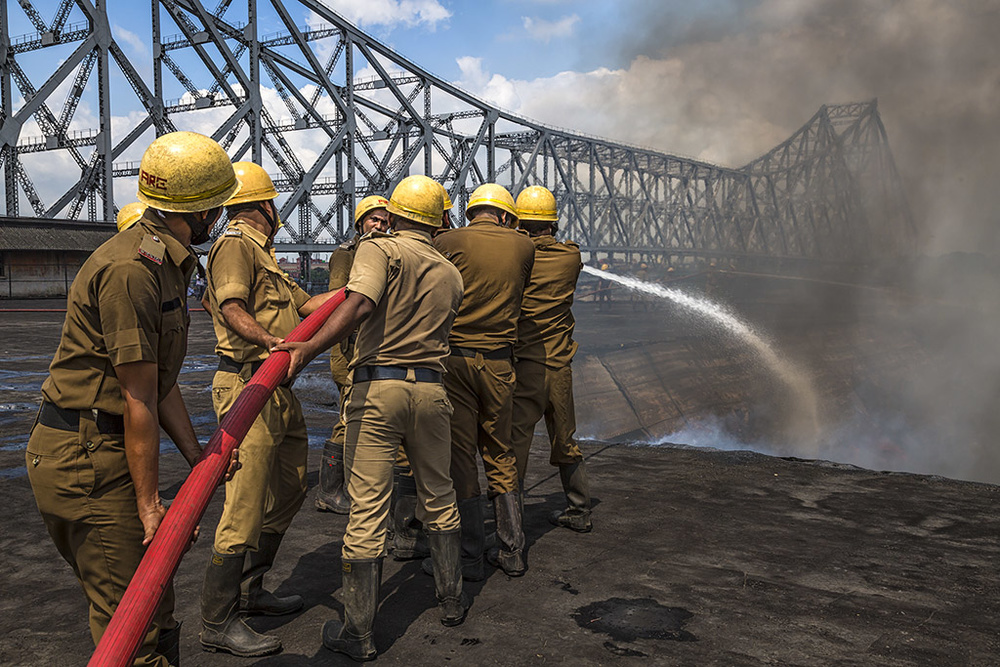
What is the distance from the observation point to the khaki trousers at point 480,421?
3.79m

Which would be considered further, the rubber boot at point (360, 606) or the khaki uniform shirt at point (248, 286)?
the khaki uniform shirt at point (248, 286)

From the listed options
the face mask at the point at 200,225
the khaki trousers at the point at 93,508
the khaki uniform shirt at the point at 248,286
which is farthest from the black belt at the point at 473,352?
the khaki trousers at the point at 93,508

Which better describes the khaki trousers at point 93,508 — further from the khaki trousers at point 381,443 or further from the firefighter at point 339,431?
the firefighter at point 339,431

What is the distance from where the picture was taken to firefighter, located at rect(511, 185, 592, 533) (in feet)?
14.8

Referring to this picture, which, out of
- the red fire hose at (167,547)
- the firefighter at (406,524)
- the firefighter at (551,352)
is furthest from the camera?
the firefighter at (551,352)

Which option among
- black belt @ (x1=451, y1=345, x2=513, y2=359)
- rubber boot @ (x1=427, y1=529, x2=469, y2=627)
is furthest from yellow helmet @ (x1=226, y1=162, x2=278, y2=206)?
rubber boot @ (x1=427, y1=529, x2=469, y2=627)

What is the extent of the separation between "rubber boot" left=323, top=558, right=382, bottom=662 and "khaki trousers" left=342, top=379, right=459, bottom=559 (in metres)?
0.05

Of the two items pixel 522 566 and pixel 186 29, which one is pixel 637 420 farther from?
pixel 186 29

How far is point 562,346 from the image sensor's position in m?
4.65

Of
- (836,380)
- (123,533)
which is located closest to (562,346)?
(123,533)

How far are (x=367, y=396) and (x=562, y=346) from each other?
6.12 feet

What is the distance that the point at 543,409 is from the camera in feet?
15.0

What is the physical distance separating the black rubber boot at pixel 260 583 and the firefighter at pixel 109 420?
1.12 metres

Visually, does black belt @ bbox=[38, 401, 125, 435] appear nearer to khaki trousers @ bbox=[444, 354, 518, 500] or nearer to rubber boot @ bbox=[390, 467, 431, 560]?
khaki trousers @ bbox=[444, 354, 518, 500]
